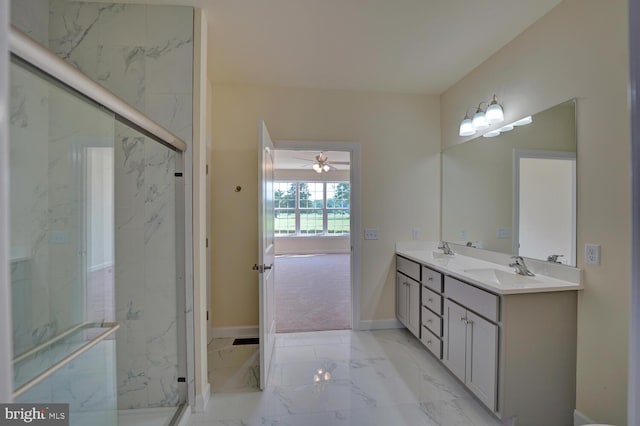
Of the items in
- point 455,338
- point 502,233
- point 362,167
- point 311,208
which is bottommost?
point 455,338

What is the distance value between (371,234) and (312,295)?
1848 mm

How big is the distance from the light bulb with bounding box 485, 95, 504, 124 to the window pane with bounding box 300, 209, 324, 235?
6.40 meters

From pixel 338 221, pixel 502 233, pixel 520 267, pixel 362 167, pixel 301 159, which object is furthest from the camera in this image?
pixel 338 221

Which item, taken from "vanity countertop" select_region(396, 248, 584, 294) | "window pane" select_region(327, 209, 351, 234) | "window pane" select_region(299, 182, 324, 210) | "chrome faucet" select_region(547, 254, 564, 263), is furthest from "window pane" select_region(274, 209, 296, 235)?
"chrome faucet" select_region(547, 254, 564, 263)

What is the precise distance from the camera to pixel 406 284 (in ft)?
9.31

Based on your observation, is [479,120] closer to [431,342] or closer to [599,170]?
[599,170]

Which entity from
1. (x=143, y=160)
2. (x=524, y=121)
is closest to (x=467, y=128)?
(x=524, y=121)

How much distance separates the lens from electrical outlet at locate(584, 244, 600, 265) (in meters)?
1.54

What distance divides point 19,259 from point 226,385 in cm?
159

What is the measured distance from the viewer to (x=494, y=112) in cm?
221

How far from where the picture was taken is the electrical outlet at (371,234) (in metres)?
3.05

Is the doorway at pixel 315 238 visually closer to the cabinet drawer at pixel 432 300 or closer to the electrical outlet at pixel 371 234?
the electrical outlet at pixel 371 234

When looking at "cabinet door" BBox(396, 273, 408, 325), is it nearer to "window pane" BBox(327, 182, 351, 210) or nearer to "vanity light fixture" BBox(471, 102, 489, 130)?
"vanity light fixture" BBox(471, 102, 489, 130)

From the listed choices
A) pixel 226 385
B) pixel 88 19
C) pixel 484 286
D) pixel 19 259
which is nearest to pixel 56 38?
pixel 88 19
